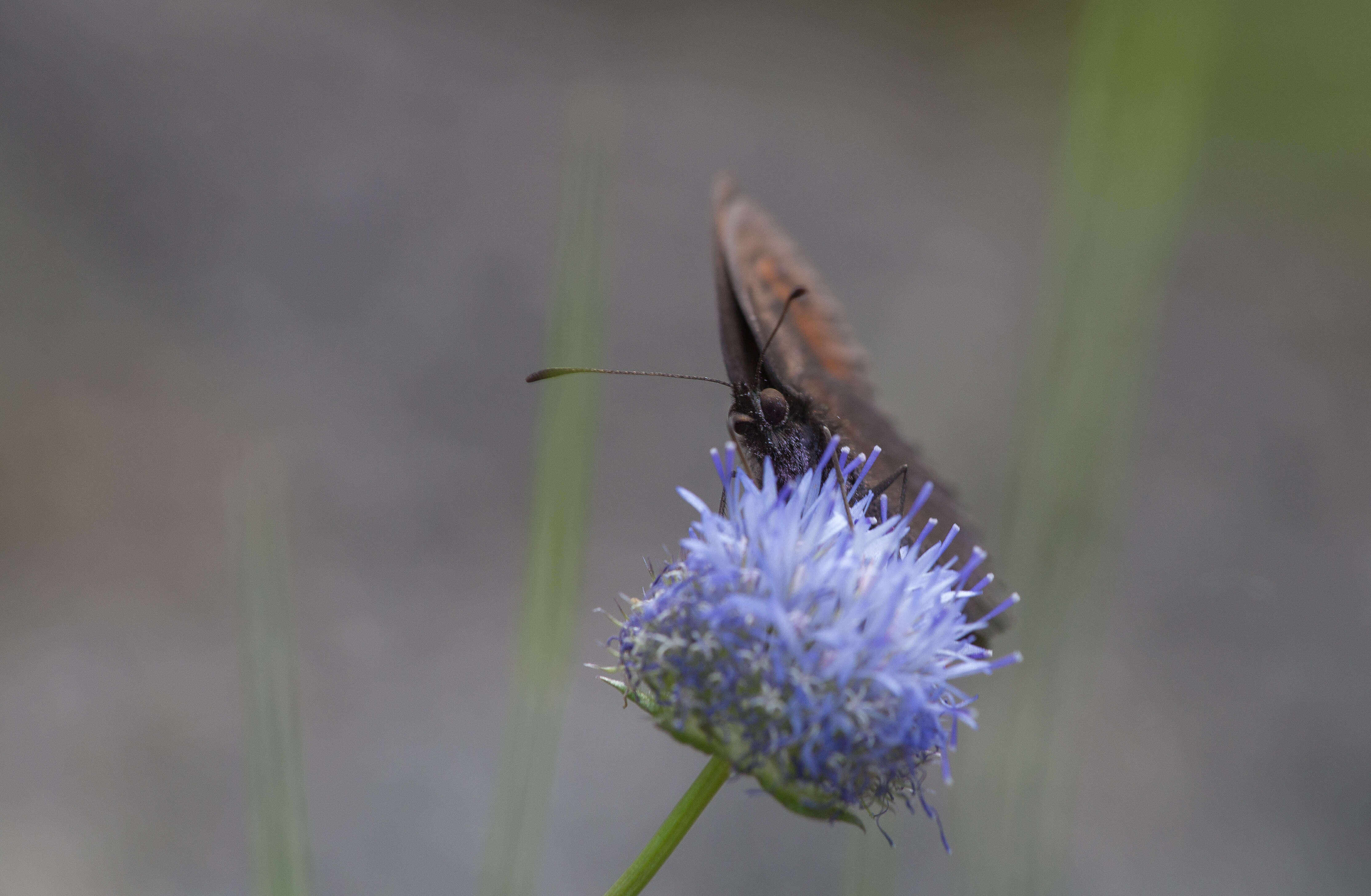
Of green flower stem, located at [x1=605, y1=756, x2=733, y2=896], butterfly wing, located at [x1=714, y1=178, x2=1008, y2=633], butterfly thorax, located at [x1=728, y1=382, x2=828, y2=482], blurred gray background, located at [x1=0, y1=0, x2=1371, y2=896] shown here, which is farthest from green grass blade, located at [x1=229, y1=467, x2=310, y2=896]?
blurred gray background, located at [x1=0, y1=0, x2=1371, y2=896]

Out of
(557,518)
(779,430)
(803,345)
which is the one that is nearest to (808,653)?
(557,518)

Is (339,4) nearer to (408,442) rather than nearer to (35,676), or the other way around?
(408,442)

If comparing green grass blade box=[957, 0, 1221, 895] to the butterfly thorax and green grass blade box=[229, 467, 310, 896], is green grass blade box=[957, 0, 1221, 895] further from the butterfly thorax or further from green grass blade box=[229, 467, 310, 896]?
green grass blade box=[229, 467, 310, 896]

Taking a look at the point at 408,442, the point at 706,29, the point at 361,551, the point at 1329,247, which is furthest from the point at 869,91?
the point at 361,551

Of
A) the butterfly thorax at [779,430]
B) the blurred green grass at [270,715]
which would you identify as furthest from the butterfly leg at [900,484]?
the blurred green grass at [270,715]

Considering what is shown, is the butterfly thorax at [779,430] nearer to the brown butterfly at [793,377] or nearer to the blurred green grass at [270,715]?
the brown butterfly at [793,377]

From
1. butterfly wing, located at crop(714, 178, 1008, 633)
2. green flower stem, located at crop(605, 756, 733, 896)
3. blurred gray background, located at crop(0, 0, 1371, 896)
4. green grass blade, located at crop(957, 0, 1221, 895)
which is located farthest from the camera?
blurred gray background, located at crop(0, 0, 1371, 896)

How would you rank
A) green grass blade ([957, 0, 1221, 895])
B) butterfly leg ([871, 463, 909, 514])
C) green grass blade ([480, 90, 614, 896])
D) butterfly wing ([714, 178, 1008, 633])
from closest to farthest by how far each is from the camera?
green grass blade ([480, 90, 614, 896])
green grass blade ([957, 0, 1221, 895])
butterfly leg ([871, 463, 909, 514])
butterfly wing ([714, 178, 1008, 633])

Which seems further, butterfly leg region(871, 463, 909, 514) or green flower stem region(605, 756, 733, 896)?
butterfly leg region(871, 463, 909, 514)
